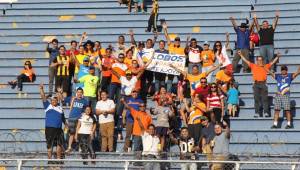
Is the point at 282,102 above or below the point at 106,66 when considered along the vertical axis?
below

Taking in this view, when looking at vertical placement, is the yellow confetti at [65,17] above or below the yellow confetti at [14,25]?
above

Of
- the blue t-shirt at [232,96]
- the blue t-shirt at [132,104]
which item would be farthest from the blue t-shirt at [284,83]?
the blue t-shirt at [132,104]

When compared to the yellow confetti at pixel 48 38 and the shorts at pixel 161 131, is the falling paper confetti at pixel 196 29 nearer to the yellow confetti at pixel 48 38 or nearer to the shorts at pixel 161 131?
the yellow confetti at pixel 48 38

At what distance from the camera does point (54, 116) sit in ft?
73.7

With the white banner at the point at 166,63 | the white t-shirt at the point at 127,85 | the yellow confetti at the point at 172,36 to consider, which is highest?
the yellow confetti at the point at 172,36

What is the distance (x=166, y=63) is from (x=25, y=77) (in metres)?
3.96

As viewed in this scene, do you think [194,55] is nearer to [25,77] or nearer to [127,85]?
[127,85]

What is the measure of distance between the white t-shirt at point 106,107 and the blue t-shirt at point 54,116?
0.85 m

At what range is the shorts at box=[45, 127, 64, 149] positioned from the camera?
72.9 ft

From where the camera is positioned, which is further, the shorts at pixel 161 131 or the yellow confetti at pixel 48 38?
the yellow confetti at pixel 48 38

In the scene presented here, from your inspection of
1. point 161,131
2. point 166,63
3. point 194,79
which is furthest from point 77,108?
point 194,79

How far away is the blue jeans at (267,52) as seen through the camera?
24188 mm

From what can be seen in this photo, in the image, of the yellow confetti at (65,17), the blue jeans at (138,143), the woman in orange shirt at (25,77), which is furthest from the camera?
the yellow confetti at (65,17)

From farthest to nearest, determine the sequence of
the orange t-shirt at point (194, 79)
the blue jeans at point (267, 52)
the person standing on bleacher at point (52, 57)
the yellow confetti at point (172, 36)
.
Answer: the yellow confetti at point (172, 36)
the person standing on bleacher at point (52, 57)
the blue jeans at point (267, 52)
the orange t-shirt at point (194, 79)
